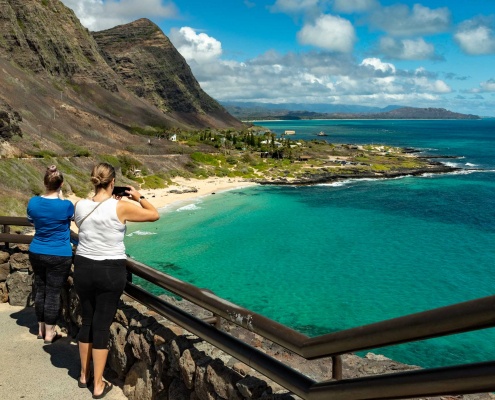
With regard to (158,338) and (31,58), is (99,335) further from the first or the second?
(31,58)

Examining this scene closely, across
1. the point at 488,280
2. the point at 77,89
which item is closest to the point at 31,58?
the point at 77,89

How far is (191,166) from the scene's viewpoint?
71938 mm

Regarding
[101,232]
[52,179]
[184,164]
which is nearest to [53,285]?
[52,179]

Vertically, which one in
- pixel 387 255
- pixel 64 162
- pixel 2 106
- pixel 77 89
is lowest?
pixel 387 255

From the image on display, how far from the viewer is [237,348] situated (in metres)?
4.02

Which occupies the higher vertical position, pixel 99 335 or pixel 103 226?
pixel 103 226

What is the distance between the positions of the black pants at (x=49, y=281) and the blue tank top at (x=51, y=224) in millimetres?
116

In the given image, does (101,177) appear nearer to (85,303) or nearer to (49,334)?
(85,303)

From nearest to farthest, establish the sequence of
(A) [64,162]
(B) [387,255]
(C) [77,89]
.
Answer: (B) [387,255]
(A) [64,162]
(C) [77,89]

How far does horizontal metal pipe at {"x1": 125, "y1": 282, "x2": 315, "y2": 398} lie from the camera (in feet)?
11.3

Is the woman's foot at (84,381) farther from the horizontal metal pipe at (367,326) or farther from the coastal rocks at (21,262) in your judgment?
the coastal rocks at (21,262)

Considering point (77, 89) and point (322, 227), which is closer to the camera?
point (322, 227)

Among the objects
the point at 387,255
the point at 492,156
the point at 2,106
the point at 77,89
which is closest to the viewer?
the point at 387,255

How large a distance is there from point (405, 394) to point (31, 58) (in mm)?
107936
